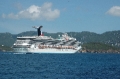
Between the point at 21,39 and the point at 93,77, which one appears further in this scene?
the point at 21,39

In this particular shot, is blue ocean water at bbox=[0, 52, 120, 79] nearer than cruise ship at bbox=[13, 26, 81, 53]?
Yes

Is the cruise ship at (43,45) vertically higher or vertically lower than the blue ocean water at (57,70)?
→ higher

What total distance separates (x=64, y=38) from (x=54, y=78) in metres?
124

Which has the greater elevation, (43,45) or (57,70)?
(43,45)

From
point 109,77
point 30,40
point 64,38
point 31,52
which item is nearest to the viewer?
point 109,77

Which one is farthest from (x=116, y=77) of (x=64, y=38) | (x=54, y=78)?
(x=64, y=38)

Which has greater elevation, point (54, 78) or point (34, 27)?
point (34, 27)

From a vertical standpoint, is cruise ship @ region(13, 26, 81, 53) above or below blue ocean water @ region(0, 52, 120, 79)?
above

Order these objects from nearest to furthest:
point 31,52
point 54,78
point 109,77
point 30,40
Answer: point 54,78 → point 109,77 → point 31,52 → point 30,40

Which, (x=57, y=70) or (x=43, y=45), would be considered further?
(x=43, y=45)

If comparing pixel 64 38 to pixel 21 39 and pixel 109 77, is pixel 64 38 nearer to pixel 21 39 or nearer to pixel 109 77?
pixel 21 39

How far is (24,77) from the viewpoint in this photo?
112ft

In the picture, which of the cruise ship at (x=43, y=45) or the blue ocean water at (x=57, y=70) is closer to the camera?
the blue ocean water at (x=57, y=70)

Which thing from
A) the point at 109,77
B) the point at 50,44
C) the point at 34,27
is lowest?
the point at 109,77
